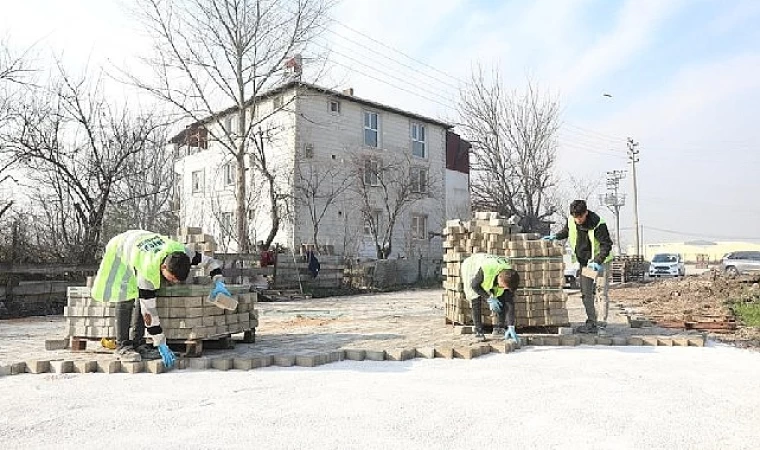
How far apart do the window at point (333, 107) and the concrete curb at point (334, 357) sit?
22.3 metres

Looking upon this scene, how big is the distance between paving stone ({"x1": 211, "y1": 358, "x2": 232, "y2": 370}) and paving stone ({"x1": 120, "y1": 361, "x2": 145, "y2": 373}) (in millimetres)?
703

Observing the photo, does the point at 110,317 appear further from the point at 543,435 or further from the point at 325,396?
the point at 543,435

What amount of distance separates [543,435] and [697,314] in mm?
8503

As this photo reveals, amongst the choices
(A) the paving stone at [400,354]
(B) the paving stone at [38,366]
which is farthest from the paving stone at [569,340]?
(B) the paving stone at [38,366]

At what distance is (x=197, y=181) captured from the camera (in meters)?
32.4

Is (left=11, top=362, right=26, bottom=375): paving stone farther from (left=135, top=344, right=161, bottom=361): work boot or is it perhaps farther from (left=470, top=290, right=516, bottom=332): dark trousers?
(left=470, top=290, right=516, bottom=332): dark trousers

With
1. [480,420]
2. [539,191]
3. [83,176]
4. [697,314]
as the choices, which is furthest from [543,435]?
[539,191]

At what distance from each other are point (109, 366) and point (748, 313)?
33.9 ft

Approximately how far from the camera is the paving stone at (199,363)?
249 inches

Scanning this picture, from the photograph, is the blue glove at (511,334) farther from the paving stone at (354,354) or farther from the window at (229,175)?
the window at (229,175)

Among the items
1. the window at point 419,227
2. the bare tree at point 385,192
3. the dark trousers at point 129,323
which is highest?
the bare tree at point 385,192

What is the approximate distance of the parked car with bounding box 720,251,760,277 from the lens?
28.5 metres

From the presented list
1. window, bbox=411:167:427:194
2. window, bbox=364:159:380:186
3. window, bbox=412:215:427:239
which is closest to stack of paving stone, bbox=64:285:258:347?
window, bbox=364:159:380:186

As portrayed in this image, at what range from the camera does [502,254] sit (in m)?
9.01
